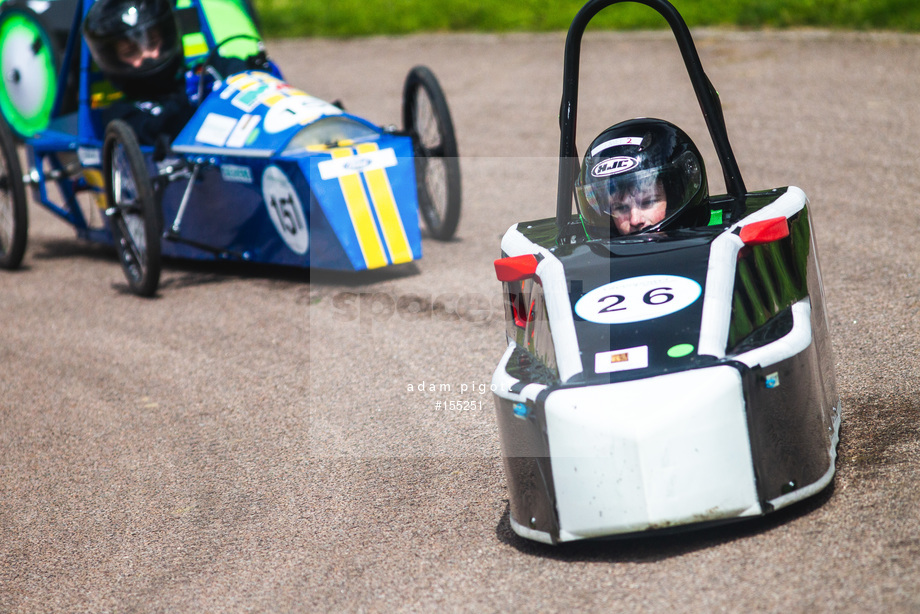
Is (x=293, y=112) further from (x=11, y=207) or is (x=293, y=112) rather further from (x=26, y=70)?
(x=26, y=70)

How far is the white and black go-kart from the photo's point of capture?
9.26 ft

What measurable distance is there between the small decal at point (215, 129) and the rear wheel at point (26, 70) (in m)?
1.96

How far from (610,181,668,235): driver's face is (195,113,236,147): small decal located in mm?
3818

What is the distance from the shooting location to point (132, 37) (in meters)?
7.21

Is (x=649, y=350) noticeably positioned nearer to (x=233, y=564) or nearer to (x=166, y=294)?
(x=233, y=564)

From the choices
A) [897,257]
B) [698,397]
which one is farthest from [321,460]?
[897,257]

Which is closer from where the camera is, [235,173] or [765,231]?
[765,231]

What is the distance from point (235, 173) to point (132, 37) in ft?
4.99

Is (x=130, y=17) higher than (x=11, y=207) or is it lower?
higher

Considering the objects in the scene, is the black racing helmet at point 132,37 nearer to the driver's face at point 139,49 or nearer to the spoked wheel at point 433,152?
the driver's face at point 139,49

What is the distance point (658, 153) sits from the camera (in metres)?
3.64

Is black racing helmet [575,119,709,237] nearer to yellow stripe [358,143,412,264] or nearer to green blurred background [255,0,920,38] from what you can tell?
yellow stripe [358,143,412,264]

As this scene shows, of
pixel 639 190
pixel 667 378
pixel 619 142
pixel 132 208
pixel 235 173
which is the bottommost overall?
pixel 132 208

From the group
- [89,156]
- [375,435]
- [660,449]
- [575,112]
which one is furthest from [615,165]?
[89,156]
